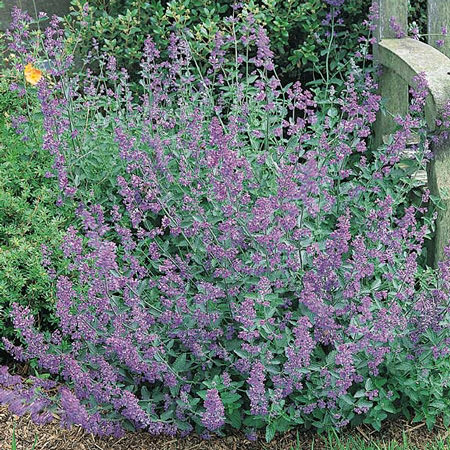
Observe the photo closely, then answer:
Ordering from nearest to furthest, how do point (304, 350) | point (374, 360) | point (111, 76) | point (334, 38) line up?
point (304, 350), point (374, 360), point (111, 76), point (334, 38)

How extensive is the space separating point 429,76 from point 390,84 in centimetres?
68

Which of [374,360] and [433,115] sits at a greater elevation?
[433,115]

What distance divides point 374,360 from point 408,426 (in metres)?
0.45

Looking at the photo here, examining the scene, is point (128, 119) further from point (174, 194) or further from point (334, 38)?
point (334, 38)

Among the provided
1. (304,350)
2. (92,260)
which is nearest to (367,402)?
(304,350)

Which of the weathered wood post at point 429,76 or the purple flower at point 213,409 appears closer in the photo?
the purple flower at point 213,409

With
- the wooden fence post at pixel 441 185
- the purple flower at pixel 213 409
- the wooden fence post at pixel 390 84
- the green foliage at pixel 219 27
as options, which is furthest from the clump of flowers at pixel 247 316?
the green foliage at pixel 219 27

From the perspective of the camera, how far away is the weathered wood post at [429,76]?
3350 millimetres

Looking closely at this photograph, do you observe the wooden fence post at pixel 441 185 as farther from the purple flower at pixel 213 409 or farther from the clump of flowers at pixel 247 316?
the purple flower at pixel 213 409

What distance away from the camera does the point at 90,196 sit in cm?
341

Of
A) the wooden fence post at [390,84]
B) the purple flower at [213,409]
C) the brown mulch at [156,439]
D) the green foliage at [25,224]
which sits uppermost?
the wooden fence post at [390,84]

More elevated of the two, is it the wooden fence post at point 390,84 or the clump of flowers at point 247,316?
the wooden fence post at point 390,84

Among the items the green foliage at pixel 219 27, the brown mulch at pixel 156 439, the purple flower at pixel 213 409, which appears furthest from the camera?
the green foliage at pixel 219 27

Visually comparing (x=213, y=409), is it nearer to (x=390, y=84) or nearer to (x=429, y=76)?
(x=429, y=76)
